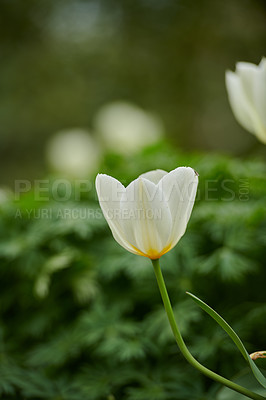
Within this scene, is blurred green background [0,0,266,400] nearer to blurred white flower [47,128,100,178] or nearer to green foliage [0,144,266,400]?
green foliage [0,144,266,400]

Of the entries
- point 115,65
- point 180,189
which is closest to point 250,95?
point 180,189

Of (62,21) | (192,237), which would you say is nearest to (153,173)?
(192,237)

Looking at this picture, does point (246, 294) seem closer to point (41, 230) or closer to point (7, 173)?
point (41, 230)

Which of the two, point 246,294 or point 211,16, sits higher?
point 211,16

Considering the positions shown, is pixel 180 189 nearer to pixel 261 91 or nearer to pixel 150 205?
pixel 150 205

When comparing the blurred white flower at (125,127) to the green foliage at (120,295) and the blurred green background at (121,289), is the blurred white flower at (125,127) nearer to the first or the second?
the blurred green background at (121,289)

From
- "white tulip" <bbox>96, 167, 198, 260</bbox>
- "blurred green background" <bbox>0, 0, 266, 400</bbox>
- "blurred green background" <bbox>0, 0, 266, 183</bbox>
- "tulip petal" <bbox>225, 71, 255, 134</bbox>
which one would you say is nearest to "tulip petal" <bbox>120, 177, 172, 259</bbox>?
"white tulip" <bbox>96, 167, 198, 260</bbox>
